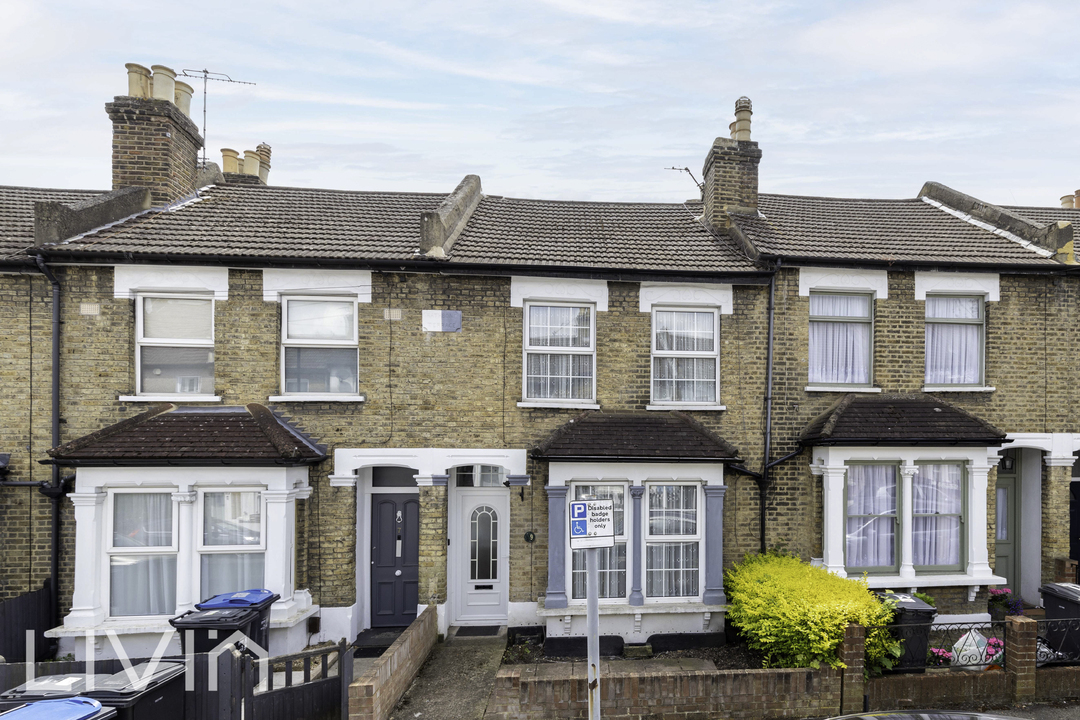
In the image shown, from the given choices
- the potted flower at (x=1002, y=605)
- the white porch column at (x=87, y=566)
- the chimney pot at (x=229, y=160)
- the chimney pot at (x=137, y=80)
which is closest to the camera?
the white porch column at (x=87, y=566)

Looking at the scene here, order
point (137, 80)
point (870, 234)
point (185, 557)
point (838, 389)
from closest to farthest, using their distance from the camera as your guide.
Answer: point (185, 557), point (838, 389), point (137, 80), point (870, 234)

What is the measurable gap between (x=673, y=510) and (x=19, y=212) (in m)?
11.8

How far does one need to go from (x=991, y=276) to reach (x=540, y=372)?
7.57 metres

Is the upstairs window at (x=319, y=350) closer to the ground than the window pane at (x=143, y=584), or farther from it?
farther from it

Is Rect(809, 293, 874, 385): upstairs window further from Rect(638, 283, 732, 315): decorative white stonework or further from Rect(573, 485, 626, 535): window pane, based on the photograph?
Rect(573, 485, 626, 535): window pane

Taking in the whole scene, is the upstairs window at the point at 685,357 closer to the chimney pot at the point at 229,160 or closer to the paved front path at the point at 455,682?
the paved front path at the point at 455,682

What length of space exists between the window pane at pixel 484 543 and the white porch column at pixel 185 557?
153 inches

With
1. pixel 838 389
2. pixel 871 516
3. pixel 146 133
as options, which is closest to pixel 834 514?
pixel 871 516

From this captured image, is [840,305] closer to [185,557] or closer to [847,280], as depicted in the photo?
[847,280]

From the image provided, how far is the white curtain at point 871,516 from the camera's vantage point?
933 cm

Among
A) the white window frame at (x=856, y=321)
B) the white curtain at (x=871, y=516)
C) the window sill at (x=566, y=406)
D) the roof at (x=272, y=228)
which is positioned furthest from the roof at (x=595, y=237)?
the white curtain at (x=871, y=516)

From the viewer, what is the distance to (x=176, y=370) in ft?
29.5

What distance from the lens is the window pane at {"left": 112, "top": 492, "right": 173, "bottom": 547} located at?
830 centimetres

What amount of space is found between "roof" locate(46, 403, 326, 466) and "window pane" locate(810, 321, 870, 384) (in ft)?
25.9
